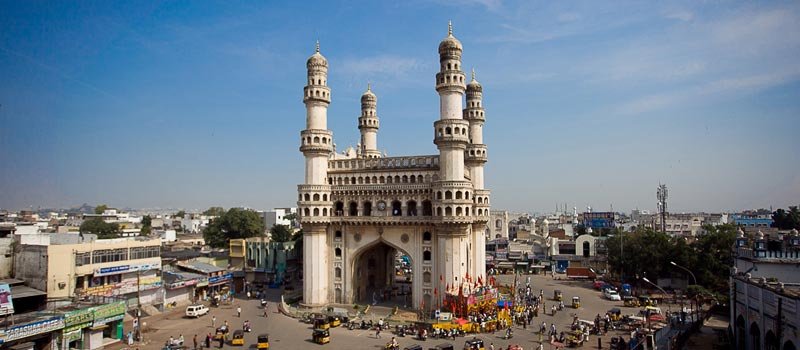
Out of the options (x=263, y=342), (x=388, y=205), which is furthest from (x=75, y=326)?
(x=388, y=205)

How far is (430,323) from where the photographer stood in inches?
1465

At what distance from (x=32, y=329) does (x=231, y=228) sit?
5108 cm

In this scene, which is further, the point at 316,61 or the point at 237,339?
the point at 316,61

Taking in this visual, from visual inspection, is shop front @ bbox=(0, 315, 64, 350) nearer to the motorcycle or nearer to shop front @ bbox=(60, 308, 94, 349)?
shop front @ bbox=(60, 308, 94, 349)

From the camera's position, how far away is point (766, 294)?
26094 mm

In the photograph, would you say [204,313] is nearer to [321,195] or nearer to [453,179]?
[321,195]

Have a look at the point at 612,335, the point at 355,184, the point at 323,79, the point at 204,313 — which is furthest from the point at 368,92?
the point at 612,335

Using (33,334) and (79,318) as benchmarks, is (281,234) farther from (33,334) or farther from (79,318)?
(33,334)

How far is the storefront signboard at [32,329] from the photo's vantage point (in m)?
26.2

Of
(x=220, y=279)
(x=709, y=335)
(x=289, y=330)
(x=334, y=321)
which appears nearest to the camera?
(x=709, y=335)

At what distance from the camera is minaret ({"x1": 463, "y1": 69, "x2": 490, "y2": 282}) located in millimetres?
50969

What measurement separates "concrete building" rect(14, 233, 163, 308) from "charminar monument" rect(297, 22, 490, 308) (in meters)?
12.7

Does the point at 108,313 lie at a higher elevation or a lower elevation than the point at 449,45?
lower

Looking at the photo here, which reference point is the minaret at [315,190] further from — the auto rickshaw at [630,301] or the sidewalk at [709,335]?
the sidewalk at [709,335]
